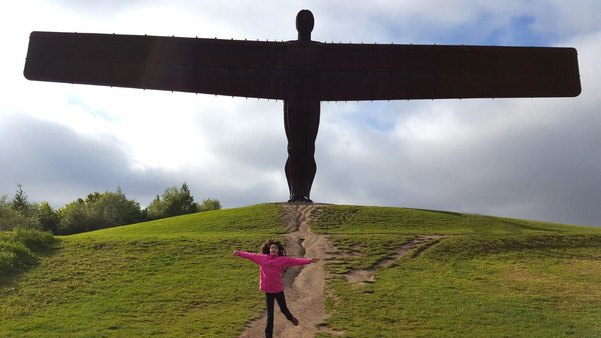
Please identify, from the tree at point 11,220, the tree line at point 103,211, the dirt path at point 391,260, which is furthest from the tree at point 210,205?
the dirt path at point 391,260

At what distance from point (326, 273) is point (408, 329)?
203 inches

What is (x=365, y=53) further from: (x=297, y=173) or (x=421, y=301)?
(x=421, y=301)

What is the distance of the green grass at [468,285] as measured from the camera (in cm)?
1227

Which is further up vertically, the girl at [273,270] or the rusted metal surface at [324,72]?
the rusted metal surface at [324,72]

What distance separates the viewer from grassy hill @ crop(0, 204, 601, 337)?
12305 millimetres

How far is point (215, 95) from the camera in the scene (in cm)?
2517

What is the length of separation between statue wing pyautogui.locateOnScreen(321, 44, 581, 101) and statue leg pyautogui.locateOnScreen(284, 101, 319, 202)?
171 cm

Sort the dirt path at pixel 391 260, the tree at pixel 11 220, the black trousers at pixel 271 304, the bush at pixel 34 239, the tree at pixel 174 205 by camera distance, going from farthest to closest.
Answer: the tree at pixel 174 205, the tree at pixel 11 220, the bush at pixel 34 239, the dirt path at pixel 391 260, the black trousers at pixel 271 304

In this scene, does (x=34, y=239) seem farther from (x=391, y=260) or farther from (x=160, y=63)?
(x=391, y=260)

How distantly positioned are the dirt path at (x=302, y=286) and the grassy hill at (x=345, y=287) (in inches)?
13.3

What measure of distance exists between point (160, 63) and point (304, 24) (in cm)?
639

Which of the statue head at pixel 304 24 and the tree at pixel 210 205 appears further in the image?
the tree at pixel 210 205

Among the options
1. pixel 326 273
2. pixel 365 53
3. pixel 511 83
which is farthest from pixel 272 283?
pixel 511 83

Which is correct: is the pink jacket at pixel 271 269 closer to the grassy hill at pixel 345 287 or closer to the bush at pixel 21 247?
the grassy hill at pixel 345 287
